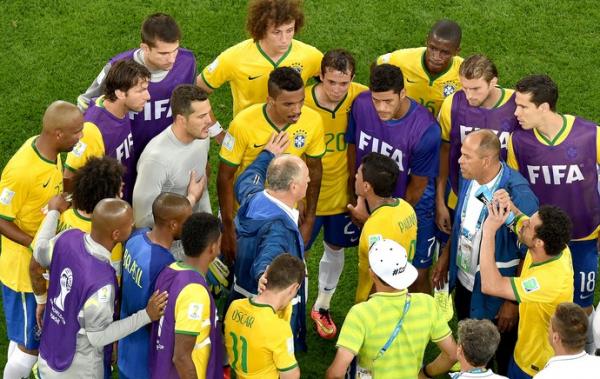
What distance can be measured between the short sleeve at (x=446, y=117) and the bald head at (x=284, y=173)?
4.94ft

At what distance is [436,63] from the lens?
7273mm

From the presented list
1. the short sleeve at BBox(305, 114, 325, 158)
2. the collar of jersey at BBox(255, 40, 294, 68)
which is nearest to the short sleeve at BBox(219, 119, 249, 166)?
the short sleeve at BBox(305, 114, 325, 158)

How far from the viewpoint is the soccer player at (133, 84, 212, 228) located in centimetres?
627

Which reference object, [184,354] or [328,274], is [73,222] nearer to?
[184,354]

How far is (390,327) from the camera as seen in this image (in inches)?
208

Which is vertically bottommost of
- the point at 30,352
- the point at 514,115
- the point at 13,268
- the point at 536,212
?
the point at 30,352

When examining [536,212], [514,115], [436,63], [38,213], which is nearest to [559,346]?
[536,212]

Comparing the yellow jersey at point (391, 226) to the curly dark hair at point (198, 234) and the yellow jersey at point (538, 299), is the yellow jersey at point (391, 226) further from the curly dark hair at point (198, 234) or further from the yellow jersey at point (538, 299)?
the curly dark hair at point (198, 234)

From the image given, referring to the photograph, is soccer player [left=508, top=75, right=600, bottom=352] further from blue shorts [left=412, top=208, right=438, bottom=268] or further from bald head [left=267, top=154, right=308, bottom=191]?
bald head [left=267, top=154, right=308, bottom=191]

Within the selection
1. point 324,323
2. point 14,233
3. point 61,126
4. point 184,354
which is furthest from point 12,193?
point 324,323

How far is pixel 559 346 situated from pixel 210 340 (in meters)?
1.94

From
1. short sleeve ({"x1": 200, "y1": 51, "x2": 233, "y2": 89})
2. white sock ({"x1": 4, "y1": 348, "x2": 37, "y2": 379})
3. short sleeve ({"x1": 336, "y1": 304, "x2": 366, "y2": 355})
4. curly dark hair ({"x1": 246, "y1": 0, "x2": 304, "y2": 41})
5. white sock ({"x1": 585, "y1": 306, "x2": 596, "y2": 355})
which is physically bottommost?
white sock ({"x1": 4, "y1": 348, "x2": 37, "y2": 379})

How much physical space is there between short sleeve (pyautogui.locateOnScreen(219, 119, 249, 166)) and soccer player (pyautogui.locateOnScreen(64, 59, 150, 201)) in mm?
637

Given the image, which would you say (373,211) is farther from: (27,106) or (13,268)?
(27,106)
